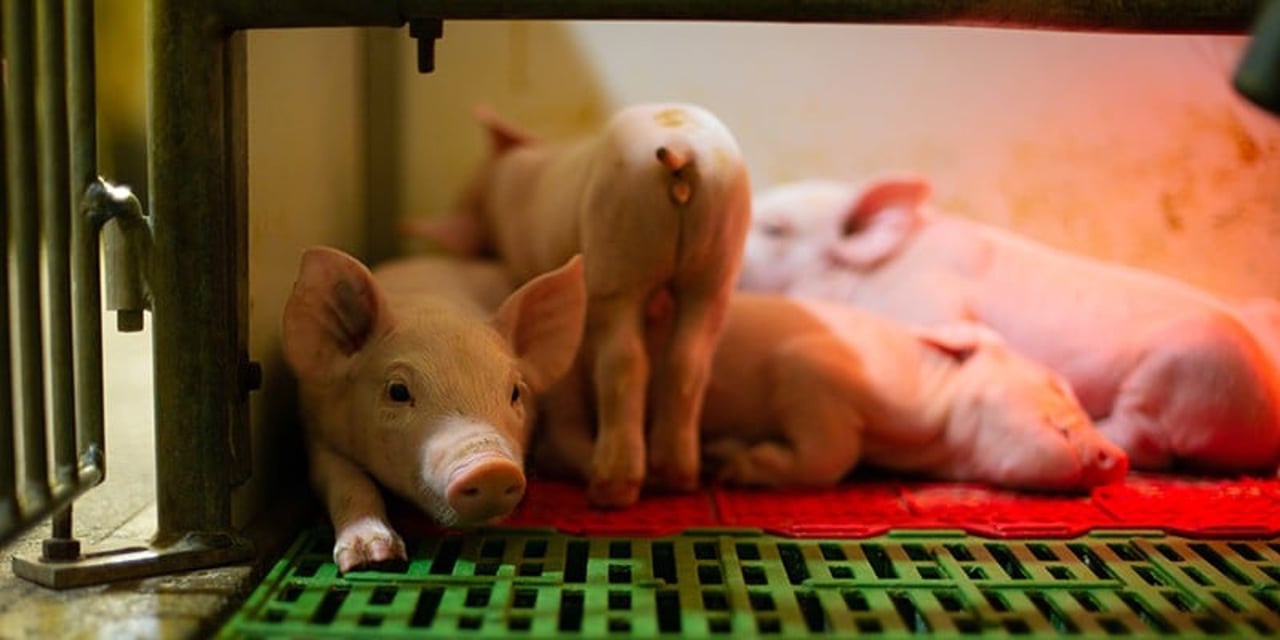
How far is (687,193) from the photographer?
86.7 inches

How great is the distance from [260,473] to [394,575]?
45cm

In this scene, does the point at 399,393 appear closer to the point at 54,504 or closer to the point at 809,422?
the point at 54,504

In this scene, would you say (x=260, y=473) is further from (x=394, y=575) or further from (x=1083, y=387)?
(x=1083, y=387)

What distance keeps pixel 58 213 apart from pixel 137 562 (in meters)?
0.49

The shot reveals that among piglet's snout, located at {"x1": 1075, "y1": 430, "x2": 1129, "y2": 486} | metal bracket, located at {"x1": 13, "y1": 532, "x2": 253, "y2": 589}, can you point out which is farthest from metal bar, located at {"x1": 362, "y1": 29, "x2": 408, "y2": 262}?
piglet's snout, located at {"x1": 1075, "y1": 430, "x2": 1129, "y2": 486}

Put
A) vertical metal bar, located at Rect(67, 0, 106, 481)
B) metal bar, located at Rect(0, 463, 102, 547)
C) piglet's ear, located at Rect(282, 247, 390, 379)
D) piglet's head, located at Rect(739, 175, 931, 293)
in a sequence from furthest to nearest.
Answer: piglet's head, located at Rect(739, 175, 931, 293), piglet's ear, located at Rect(282, 247, 390, 379), vertical metal bar, located at Rect(67, 0, 106, 481), metal bar, located at Rect(0, 463, 102, 547)

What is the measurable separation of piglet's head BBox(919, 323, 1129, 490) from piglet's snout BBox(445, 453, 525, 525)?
1.04 meters

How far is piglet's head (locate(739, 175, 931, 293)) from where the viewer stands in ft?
10.6

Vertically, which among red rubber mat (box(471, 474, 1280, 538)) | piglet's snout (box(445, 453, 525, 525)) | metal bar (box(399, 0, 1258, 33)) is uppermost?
metal bar (box(399, 0, 1258, 33))

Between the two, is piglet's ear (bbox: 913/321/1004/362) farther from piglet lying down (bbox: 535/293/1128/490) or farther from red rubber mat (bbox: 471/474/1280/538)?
red rubber mat (bbox: 471/474/1280/538)

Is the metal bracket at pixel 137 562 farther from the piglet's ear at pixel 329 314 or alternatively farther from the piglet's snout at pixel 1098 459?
the piglet's snout at pixel 1098 459

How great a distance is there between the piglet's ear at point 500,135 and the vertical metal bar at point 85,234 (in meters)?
1.31

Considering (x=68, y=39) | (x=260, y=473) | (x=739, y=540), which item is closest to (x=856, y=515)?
(x=739, y=540)

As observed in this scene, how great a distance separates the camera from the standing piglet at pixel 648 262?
2221 millimetres
